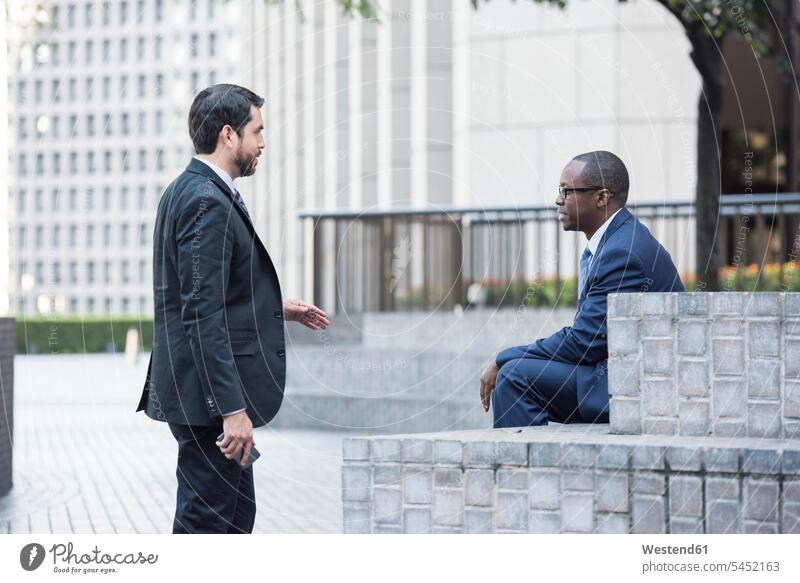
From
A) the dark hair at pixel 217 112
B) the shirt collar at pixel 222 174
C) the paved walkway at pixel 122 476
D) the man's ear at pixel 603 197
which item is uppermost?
the dark hair at pixel 217 112

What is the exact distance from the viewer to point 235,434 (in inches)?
184

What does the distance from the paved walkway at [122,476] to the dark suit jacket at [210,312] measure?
3.04 metres

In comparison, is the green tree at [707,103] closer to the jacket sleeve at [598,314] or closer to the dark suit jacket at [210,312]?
the jacket sleeve at [598,314]

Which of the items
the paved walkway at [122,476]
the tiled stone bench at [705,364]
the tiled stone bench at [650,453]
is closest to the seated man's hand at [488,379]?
the tiled stone bench at [650,453]

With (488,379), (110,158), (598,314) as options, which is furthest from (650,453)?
(110,158)

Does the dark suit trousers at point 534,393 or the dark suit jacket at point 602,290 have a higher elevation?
the dark suit jacket at point 602,290

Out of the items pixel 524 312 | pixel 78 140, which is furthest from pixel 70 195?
pixel 524 312

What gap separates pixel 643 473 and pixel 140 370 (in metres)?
24.3

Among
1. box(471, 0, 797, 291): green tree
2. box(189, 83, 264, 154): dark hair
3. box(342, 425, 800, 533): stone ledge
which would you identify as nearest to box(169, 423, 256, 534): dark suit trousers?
box(342, 425, 800, 533): stone ledge

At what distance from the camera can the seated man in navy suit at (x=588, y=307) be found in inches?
226

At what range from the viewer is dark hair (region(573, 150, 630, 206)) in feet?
19.1

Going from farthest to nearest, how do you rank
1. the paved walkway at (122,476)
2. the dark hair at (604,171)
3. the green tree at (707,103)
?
the green tree at (707,103) → the paved walkway at (122,476) → the dark hair at (604,171)

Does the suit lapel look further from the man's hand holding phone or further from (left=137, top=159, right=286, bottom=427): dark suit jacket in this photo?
the man's hand holding phone
